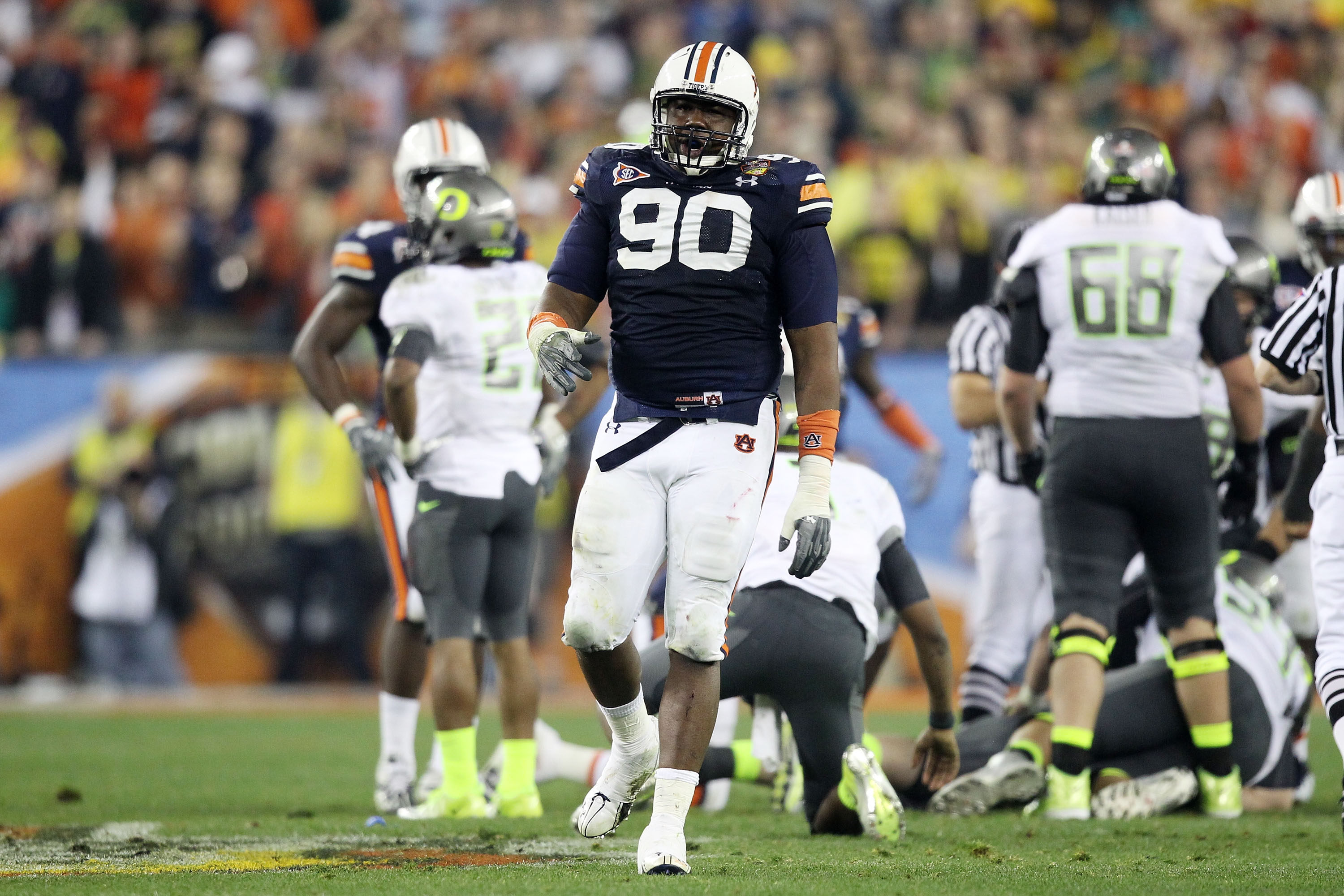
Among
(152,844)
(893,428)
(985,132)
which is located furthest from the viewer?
(985,132)

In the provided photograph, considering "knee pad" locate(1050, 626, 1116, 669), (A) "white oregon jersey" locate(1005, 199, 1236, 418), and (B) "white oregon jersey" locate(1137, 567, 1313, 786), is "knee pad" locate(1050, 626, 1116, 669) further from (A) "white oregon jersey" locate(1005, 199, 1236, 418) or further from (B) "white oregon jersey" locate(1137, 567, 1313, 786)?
(A) "white oregon jersey" locate(1005, 199, 1236, 418)

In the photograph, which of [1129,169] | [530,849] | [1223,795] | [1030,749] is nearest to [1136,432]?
[1129,169]

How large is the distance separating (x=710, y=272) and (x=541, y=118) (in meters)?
9.96

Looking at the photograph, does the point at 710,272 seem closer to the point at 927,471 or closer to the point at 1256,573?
the point at 1256,573

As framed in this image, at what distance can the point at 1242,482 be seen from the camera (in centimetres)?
665

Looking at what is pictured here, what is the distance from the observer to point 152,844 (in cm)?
504

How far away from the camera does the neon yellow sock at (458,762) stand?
237 inches

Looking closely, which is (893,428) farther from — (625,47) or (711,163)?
(625,47)

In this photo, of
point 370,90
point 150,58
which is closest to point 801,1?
point 370,90

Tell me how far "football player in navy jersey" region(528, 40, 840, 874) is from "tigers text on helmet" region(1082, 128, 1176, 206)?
196 centimetres

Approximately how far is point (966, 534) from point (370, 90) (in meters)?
6.58

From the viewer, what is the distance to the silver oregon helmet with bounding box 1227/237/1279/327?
6988mm

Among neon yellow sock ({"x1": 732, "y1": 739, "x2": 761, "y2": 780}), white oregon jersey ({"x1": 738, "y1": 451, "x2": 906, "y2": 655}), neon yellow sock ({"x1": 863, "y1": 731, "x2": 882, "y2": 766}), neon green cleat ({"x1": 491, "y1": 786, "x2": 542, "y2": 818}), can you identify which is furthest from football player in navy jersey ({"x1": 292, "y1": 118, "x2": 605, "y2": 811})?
neon yellow sock ({"x1": 863, "y1": 731, "x2": 882, "y2": 766})

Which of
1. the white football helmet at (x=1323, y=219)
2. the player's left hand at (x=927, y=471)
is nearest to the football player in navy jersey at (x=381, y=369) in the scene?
the player's left hand at (x=927, y=471)
